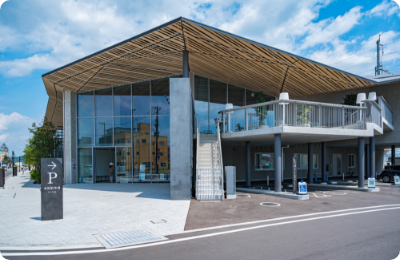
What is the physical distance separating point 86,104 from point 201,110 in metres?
9.05

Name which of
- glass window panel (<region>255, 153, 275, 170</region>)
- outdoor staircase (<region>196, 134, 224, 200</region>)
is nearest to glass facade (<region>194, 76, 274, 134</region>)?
outdoor staircase (<region>196, 134, 224, 200</region>)

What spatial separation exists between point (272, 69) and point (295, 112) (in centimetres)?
464

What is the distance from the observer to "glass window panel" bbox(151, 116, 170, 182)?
64.2 ft

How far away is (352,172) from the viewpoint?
2830 cm

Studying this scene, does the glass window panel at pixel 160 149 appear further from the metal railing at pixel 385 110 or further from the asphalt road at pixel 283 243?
the metal railing at pixel 385 110

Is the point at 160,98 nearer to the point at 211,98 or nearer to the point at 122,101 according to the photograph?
the point at 122,101

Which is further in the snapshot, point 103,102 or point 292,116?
point 103,102

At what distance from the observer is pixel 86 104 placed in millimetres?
21219

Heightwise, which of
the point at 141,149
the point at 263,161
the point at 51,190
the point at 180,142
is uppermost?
the point at 180,142

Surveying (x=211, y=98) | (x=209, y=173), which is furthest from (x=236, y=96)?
(x=209, y=173)

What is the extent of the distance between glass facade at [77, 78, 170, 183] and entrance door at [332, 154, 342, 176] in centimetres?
1843

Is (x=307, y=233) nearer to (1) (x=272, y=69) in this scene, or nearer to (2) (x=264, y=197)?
(2) (x=264, y=197)

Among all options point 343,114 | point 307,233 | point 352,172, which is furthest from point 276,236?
point 352,172

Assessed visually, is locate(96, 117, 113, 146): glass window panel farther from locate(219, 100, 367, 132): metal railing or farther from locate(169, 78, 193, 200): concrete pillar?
locate(169, 78, 193, 200): concrete pillar
